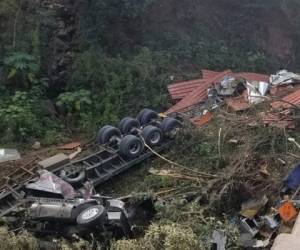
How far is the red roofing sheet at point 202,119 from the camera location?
10105mm

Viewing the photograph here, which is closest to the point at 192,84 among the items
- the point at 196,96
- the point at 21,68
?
the point at 196,96

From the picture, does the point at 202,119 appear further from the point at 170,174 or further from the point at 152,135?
the point at 170,174

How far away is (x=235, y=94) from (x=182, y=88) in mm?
1364

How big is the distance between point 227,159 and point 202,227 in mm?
2191

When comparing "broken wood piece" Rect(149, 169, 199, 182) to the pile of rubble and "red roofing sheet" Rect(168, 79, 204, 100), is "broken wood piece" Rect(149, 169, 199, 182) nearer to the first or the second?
the pile of rubble

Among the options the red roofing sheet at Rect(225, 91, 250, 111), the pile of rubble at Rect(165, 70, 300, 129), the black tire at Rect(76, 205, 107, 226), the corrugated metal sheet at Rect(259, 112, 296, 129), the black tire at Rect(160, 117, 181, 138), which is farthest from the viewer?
the red roofing sheet at Rect(225, 91, 250, 111)

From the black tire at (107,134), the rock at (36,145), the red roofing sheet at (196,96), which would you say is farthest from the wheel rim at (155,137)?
the rock at (36,145)

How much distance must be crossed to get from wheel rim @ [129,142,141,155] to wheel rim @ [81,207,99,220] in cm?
212

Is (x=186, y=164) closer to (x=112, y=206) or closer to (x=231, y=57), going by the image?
(x=112, y=206)

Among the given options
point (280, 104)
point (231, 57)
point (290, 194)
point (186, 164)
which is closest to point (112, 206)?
point (186, 164)

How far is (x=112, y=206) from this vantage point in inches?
288

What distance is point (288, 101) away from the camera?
10164 mm

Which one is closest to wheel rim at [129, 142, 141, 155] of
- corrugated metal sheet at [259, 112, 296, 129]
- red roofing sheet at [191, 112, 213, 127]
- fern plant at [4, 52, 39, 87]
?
red roofing sheet at [191, 112, 213, 127]

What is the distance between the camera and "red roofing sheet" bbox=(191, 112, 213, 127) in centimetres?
1010
